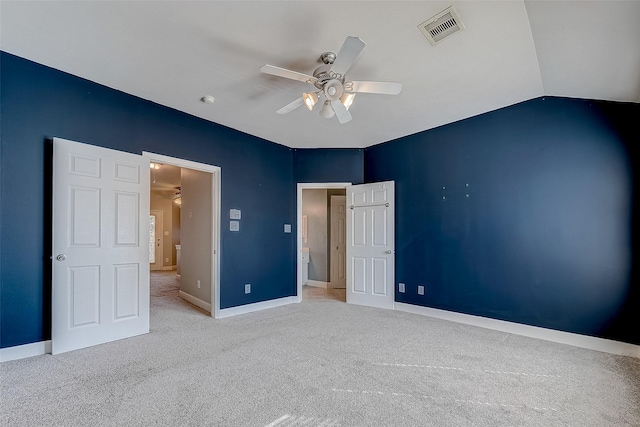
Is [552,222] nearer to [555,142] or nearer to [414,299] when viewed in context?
[555,142]

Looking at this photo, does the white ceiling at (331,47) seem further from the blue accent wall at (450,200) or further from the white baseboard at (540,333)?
the white baseboard at (540,333)

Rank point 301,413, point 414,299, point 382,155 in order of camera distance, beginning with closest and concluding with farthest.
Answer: point 301,413 → point 414,299 → point 382,155

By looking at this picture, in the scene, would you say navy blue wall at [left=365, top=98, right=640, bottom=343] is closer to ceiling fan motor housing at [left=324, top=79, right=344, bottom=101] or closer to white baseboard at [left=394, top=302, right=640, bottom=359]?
white baseboard at [left=394, top=302, right=640, bottom=359]

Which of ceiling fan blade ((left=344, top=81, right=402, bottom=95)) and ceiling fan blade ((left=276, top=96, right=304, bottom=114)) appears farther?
ceiling fan blade ((left=276, top=96, right=304, bottom=114))

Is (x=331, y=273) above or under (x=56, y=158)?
under

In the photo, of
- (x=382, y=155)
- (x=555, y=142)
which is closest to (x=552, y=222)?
(x=555, y=142)

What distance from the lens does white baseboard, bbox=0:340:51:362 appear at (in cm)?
254

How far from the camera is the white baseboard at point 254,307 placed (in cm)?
413

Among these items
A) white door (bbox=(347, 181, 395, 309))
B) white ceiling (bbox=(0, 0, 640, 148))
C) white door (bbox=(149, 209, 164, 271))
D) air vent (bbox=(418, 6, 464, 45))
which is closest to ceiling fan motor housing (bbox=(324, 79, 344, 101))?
white ceiling (bbox=(0, 0, 640, 148))

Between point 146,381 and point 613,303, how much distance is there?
4.28 m

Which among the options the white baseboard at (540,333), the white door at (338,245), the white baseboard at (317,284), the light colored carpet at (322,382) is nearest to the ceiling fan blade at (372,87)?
the light colored carpet at (322,382)

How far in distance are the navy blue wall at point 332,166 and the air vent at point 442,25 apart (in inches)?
117

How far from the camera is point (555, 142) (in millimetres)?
3260

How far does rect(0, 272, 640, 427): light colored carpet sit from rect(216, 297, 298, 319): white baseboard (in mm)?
647
